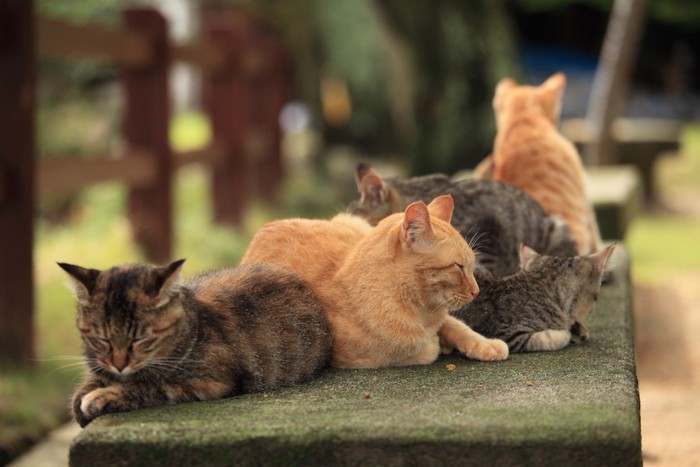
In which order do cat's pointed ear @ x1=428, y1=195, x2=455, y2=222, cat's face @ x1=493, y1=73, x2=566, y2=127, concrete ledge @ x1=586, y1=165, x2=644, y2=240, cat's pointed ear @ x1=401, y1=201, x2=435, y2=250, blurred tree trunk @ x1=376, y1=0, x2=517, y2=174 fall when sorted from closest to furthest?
cat's pointed ear @ x1=401, y1=201, x2=435, y2=250, cat's pointed ear @ x1=428, y1=195, x2=455, y2=222, cat's face @ x1=493, y1=73, x2=566, y2=127, concrete ledge @ x1=586, y1=165, x2=644, y2=240, blurred tree trunk @ x1=376, y1=0, x2=517, y2=174

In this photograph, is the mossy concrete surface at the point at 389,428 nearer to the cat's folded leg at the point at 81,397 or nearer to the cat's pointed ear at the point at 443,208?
the cat's folded leg at the point at 81,397

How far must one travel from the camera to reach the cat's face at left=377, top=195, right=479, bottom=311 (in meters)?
2.79

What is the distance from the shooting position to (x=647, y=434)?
4668 millimetres

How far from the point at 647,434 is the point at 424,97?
15.7 ft

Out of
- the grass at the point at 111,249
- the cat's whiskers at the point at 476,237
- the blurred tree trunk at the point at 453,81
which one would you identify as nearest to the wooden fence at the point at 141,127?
the grass at the point at 111,249

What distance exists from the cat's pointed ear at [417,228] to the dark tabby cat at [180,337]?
13.4 inches

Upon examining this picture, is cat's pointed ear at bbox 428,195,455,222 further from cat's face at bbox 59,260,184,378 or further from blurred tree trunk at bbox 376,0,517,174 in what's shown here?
blurred tree trunk at bbox 376,0,517,174

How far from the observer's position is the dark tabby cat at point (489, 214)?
148 inches

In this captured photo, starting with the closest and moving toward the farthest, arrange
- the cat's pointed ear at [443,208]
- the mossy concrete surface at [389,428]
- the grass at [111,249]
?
the mossy concrete surface at [389,428] < the cat's pointed ear at [443,208] < the grass at [111,249]

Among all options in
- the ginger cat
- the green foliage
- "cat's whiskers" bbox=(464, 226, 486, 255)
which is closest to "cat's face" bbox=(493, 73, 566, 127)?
"cat's whiskers" bbox=(464, 226, 486, 255)

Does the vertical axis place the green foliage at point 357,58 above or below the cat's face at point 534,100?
above

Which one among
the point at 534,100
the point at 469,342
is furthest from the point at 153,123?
the point at 469,342

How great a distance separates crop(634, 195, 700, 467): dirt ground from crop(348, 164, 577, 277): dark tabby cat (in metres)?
1.19

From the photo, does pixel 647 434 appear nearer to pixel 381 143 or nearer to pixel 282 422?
pixel 282 422
